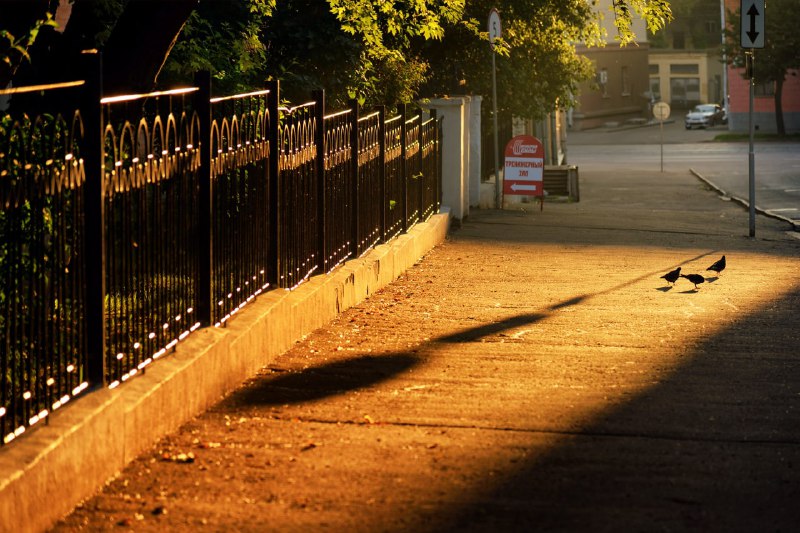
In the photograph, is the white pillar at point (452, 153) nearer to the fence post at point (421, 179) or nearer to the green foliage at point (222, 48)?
the fence post at point (421, 179)

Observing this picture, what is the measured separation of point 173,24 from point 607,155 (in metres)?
50.0

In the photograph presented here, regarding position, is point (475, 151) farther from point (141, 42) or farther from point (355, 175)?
point (141, 42)

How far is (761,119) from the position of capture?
8206cm

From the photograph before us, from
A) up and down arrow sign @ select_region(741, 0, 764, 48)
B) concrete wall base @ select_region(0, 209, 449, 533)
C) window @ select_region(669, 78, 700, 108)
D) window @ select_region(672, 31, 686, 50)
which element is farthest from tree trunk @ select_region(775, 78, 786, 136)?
concrete wall base @ select_region(0, 209, 449, 533)

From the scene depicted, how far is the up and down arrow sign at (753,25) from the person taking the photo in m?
18.3

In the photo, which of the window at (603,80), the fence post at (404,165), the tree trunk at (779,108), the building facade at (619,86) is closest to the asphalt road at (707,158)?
the tree trunk at (779,108)

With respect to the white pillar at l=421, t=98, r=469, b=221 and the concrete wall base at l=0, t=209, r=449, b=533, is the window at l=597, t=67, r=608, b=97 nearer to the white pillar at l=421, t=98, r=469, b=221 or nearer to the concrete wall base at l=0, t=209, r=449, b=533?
the white pillar at l=421, t=98, r=469, b=221

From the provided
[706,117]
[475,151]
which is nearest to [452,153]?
[475,151]

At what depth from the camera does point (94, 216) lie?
5.64 metres

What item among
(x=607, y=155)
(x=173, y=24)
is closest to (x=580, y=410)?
(x=173, y=24)

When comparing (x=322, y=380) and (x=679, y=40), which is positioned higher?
(x=679, y=40)

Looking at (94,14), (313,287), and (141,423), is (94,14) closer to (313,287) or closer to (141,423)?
(313,287)

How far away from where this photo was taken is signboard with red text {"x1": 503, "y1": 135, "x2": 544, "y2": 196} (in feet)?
74.8

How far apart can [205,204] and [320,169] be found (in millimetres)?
2791
